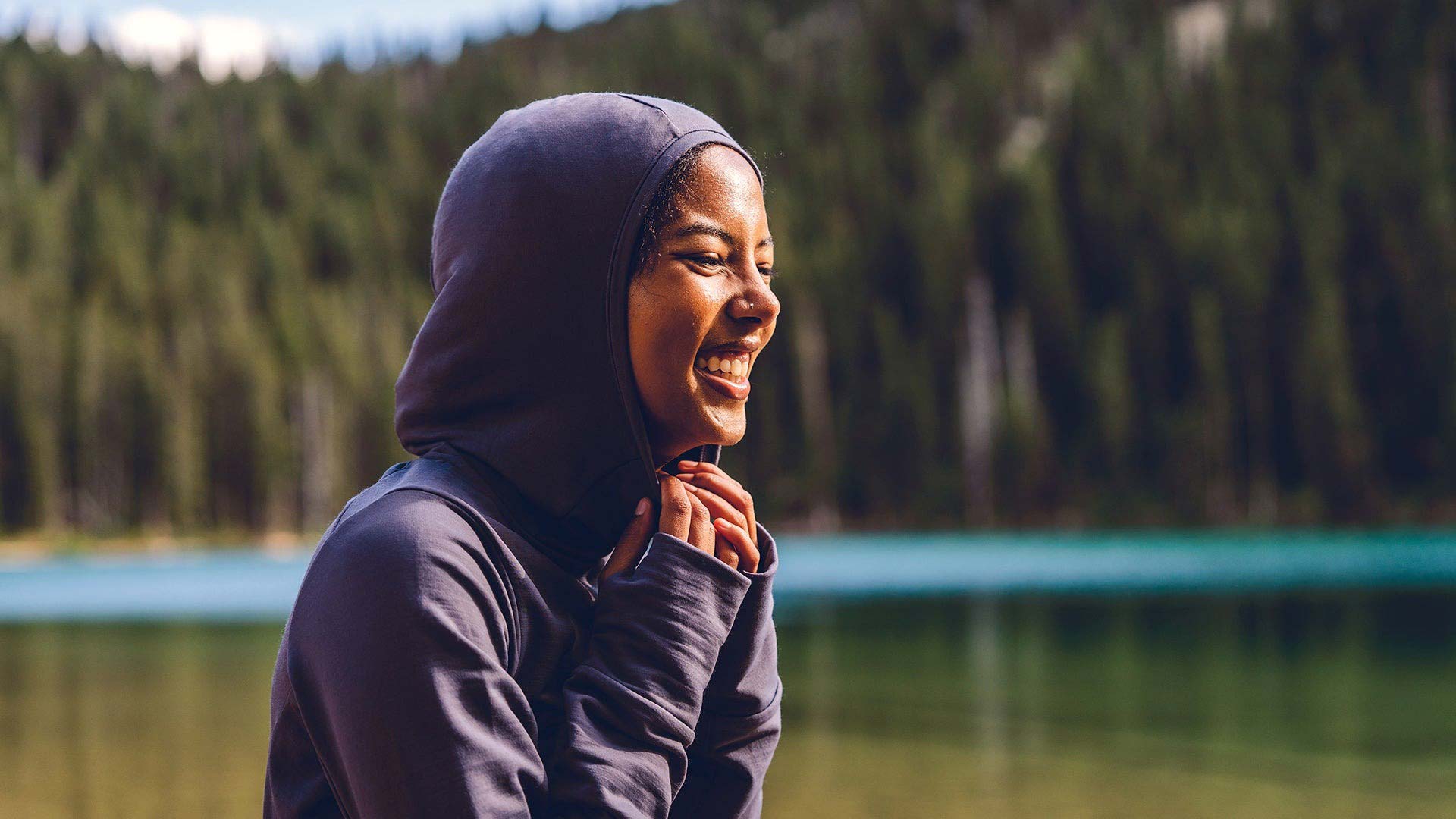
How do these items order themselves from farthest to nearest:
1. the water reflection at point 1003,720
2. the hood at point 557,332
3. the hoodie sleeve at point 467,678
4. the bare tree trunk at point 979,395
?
1. the bare tree trunk at point 979,395
2. the water reflection at point 1003,720
3. the hood at point 557,332
4. the hoodie sleeve at point 467,678

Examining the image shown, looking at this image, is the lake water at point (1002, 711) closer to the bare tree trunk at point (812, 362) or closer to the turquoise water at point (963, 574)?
the turquoise water at point (963, 574)

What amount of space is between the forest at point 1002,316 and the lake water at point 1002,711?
21.7m

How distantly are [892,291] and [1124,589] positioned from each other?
25.3 meters

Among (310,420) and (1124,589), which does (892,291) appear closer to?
(310,420)

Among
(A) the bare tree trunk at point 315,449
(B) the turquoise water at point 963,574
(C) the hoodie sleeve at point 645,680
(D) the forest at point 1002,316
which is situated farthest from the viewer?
(A) the bare tree trunk at point 315,449

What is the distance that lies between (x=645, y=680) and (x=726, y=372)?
40 centimetres

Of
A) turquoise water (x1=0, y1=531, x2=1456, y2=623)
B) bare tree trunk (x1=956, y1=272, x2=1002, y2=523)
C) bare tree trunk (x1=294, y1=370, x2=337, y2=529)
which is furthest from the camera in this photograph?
bare tree trunk (x1=294, y1=370, x2=337, y2=529)

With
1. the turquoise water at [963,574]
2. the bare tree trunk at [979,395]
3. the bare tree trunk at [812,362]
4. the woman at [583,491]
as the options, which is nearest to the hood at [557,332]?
the woman at [583,491]

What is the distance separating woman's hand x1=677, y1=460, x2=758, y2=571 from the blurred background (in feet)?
28.7

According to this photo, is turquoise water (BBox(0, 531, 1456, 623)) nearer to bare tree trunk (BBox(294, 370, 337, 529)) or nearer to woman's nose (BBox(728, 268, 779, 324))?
bare tree trunk (BBox(294, 370, 337, 529))

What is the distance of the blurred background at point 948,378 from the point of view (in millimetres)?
14258

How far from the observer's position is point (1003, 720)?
11.5 m

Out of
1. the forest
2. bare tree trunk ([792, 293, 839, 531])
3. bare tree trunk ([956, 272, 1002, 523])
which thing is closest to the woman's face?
the forest

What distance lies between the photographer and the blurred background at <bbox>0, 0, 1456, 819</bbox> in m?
14.3
